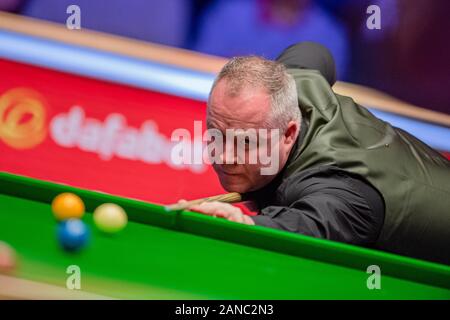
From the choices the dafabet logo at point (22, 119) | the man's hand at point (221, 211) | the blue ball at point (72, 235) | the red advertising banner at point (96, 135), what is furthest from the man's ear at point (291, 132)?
the dafabet logo at point (22, 119)

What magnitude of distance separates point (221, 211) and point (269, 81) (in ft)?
2.07

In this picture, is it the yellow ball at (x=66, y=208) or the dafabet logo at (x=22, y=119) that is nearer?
the yellow ball at (x=66, y=208)

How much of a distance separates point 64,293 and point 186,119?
2.48 meters

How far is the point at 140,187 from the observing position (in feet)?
12.6

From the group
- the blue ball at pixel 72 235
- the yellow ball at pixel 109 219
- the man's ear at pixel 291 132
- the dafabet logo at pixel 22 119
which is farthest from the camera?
the dafabet logo at pixel 22 119

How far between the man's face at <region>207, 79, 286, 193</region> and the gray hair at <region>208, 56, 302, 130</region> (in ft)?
0.07

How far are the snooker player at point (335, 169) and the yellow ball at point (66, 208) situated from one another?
59 cm

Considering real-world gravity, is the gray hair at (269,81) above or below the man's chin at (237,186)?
above

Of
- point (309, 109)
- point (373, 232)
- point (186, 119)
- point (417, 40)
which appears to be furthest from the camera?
point (417, 40)

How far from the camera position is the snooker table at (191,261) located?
1.82 m

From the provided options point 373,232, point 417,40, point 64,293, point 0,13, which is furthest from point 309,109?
point 0,13

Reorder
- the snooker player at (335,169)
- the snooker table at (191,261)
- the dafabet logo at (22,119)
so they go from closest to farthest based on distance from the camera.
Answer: the snooker table at (191,261)
the snooker player at (335,169)
the dafabet logo at (22,119)

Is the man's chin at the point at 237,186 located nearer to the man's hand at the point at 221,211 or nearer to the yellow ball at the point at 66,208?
the man's hand at the point at 221,211
